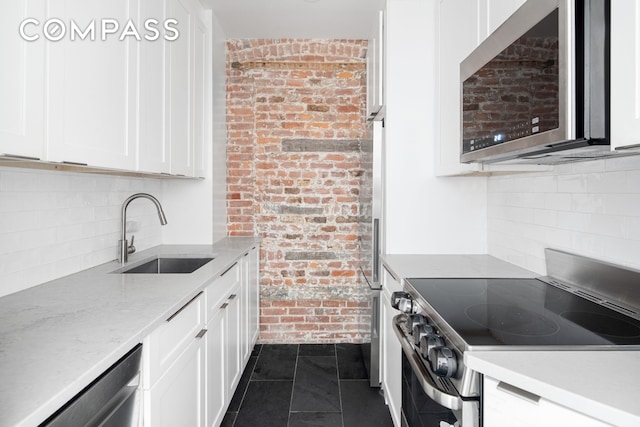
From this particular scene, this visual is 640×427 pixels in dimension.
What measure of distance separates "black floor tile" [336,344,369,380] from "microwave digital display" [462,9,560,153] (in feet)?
6.23

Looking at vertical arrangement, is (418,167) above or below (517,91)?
below

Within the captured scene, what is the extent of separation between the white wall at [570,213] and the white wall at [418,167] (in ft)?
0.55

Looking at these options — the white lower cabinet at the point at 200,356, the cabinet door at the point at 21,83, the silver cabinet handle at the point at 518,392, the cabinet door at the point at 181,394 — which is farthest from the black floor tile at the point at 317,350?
the cabinet door at the point at 21,83

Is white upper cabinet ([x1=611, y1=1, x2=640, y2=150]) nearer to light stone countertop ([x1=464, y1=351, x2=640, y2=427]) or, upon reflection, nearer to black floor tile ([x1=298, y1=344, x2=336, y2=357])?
light stone countertop ([x1=464, y1=351, x2=640, y2=427])

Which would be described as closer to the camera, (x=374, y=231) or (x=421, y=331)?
(x=421, y=331)

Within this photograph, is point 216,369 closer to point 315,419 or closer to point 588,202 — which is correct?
point 315,419

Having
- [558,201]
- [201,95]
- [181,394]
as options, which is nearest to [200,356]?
[181,394]

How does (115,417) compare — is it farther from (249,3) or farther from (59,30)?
(249,3)

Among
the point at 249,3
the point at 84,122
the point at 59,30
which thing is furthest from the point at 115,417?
the point at 249,3

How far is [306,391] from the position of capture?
261cm

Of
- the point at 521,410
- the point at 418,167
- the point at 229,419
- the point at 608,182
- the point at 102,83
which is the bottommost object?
the point at 229,419

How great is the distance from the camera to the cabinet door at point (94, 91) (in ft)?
4.13

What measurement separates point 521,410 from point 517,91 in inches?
38.1

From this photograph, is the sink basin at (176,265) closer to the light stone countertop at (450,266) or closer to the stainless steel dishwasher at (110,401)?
the light stone countertop at (450,266)
